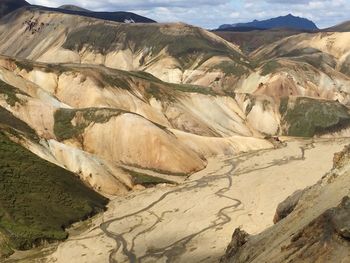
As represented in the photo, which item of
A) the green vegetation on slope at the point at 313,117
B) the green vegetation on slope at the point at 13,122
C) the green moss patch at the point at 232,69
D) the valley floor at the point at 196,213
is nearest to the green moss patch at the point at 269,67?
the green moss patch at the point at 232,69

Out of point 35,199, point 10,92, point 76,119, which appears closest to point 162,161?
point 76,119

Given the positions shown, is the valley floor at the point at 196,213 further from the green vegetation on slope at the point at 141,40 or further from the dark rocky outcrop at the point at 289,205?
the green vegetation on slope at the point at 141,40

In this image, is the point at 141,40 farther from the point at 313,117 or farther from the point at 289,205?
the point at 289,205

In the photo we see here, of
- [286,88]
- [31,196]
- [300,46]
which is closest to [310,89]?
[286,88]

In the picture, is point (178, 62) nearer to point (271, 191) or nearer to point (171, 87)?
point (171, 87)

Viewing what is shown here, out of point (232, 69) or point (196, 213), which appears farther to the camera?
point (232, 69)

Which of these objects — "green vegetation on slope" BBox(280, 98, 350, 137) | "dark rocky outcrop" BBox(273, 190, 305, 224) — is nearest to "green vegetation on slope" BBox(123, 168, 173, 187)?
"dark rocky outcrop" BBox(273, 190, 305, 224)
